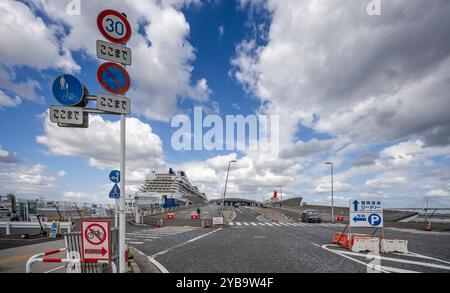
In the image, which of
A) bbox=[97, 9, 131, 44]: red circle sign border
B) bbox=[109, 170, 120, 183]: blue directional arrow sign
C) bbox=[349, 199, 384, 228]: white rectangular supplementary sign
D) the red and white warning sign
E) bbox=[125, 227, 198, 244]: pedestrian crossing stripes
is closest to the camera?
the red and white warning sign

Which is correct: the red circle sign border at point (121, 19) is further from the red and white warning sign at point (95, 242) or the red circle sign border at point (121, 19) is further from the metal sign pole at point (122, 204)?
Result: the red and white warning sign at point (95, 242)

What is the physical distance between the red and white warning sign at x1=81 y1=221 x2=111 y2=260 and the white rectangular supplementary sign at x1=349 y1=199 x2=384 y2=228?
33.2ft

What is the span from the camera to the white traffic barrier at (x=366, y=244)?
32.9 feet

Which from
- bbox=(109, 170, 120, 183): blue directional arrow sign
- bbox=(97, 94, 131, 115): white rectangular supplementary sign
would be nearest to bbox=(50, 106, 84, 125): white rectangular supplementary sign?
bbox=(97, 94, 131, 115): white rectangular supplementary sign

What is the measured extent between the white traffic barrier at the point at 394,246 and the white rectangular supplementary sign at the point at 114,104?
1175 centimetres

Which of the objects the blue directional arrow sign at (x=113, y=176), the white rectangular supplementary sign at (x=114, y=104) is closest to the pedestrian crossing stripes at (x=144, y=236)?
the blue directional arrow sign at (x=113, y=176)

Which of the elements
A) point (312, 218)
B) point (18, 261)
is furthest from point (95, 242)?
point (312, 218)

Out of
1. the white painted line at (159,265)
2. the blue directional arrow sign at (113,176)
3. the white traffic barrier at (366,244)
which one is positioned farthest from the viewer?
the blue directional arrow sign at (113,176)

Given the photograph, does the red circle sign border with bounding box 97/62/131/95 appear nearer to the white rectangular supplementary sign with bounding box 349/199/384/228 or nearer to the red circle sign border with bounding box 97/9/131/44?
the red circle sign border with bounding box 97/9/131/44

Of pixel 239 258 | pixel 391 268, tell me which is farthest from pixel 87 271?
pixel 391 268

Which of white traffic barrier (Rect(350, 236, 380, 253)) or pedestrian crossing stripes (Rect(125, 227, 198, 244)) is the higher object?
white traffic barrier (Rect(350, 236, 380, 253))

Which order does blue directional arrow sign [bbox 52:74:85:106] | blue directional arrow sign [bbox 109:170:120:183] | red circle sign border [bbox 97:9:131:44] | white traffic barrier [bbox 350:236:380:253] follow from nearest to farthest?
blue directional arrow sign [bbox 52:74:85:106], red circle sign border [bbox 97:9:131:44], white traffic barrier [bbox 350:236:380:253], blue directional arrow sign [bbox 109:170:120:183]

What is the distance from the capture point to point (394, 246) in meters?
10.0

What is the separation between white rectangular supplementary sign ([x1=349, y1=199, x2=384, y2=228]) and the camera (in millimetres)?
10375
